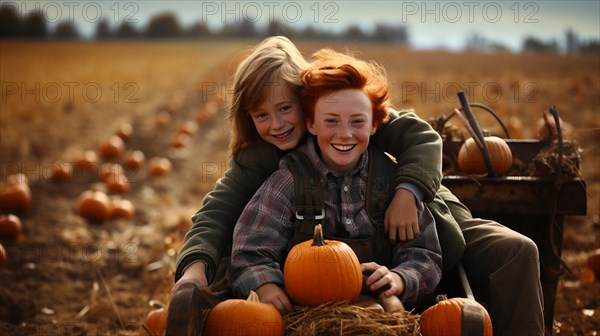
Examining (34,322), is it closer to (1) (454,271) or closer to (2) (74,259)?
(2) (74,259)

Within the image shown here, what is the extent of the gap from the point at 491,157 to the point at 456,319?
1704 millimetres

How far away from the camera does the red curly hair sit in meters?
3.02

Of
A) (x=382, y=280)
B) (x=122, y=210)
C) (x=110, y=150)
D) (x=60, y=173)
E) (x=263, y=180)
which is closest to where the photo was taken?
(x=382, y=280)

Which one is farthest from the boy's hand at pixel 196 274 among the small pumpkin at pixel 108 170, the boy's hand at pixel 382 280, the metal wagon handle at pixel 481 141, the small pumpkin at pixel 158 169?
the small pumpkin at pixel 158 169

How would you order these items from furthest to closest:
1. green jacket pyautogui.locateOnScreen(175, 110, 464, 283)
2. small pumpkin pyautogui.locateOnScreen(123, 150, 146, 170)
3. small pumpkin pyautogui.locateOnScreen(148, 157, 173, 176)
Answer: small pumpkin pyautogui.locateOnScreen(123, 150, 146, 170), small pumpkin pyautogui.locateOnScreen(148, 157, 173, 176), green jacket pyautogui.locateOnScreen(175, 110, 464, 283)

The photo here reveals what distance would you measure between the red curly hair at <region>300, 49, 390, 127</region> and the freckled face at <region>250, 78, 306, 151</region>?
0.30 feet

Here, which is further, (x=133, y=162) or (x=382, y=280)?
(x=133, y=162)

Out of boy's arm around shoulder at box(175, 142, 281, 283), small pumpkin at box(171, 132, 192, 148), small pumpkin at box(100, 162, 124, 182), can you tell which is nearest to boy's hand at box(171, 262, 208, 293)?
boy's arm around shoulder at box(175, 142, 281, 283)

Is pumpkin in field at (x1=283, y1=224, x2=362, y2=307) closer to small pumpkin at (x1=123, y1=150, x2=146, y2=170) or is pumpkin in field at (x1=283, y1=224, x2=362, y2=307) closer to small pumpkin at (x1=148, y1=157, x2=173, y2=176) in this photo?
small pumpkin at (x1=148, y1=157, x2=173, y2=176)

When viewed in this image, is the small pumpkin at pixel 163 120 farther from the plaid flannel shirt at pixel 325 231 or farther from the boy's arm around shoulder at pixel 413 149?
the plaid flannel shirt at pixel 325 231

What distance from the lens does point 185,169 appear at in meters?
10.5

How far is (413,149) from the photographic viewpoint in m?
3.32

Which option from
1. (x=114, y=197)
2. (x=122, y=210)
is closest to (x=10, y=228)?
(x=122, y=210)

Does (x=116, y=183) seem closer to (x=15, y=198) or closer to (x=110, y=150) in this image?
(x=15, y=198)
